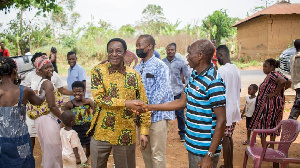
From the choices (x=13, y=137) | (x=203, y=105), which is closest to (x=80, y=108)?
(x=13, y=137)

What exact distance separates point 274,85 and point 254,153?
1396 mm

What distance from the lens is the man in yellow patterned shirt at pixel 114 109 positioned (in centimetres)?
273

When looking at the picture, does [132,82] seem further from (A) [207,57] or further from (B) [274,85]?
(B) [274,85]

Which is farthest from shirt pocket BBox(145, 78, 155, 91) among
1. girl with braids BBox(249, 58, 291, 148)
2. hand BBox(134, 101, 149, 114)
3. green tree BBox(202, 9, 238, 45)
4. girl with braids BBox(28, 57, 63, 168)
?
green tree BBox(202, 9, 238, 45)

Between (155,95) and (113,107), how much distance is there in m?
0.92

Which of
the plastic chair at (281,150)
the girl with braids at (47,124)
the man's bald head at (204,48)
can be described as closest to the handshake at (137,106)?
the man's bald head at (204,48)

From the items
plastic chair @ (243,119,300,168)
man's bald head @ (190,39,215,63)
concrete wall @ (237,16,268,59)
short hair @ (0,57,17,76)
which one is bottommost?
plastic chair @ (243,119,300,168)

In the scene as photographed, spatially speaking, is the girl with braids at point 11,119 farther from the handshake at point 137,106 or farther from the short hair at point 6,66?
the handshake at point 137,106

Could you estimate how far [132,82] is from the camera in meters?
2.83

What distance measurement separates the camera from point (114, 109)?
107 inches

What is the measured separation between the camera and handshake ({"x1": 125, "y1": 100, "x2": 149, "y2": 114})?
8.75 feet

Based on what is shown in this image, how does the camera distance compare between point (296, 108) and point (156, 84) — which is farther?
point (296, 108)

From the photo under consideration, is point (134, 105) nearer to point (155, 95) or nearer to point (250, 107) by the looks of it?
point (155, 95)

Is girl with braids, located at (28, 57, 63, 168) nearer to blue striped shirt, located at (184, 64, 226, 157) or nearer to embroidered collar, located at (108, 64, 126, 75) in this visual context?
embroidered collar, located at (108, 64, 126, 75)
